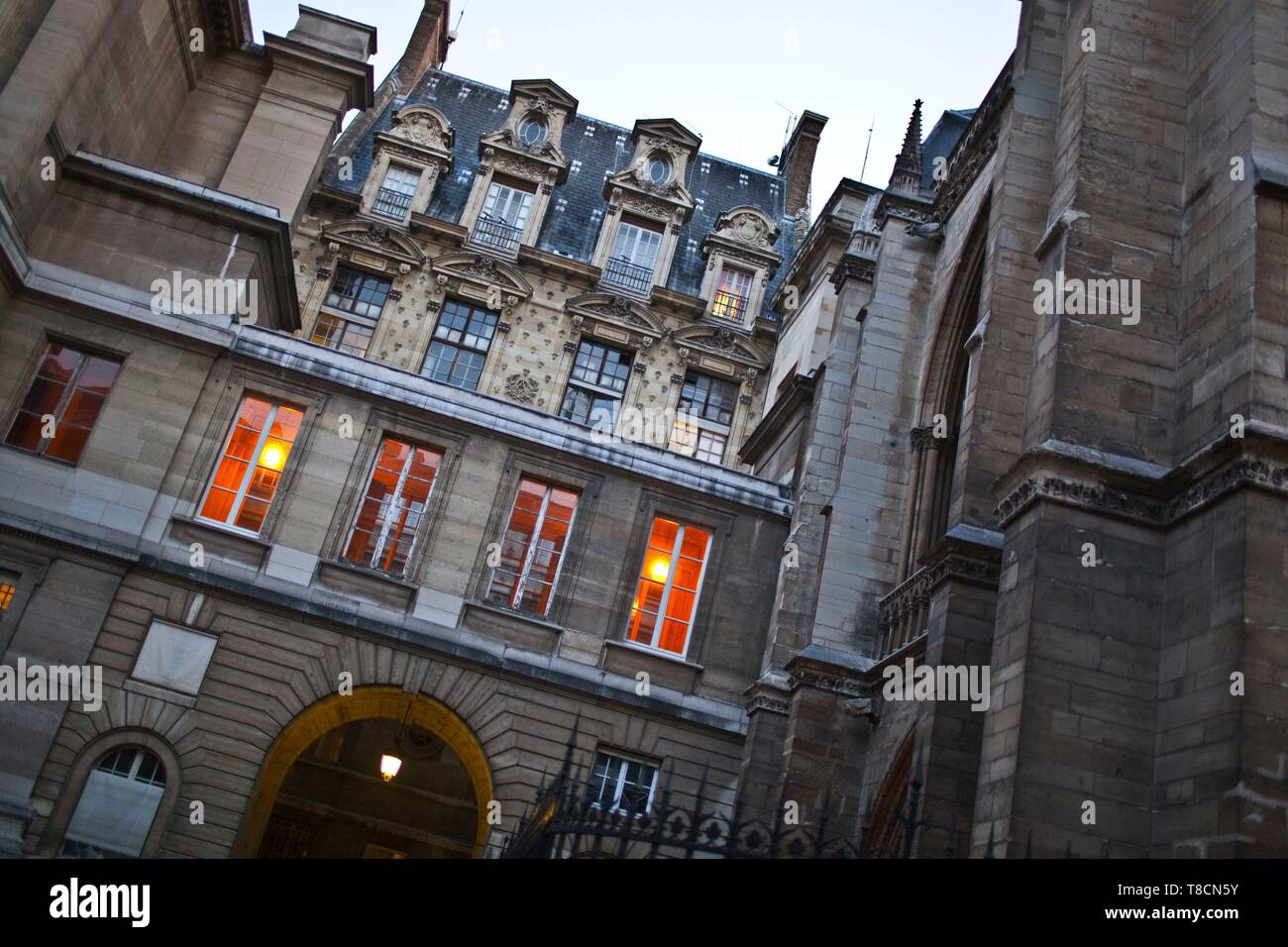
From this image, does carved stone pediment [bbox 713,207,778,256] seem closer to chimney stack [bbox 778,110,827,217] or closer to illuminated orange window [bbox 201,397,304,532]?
chimney stack [bbox 778,110,827,217]

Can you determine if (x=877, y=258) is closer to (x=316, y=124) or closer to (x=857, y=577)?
(x=857, y=577)

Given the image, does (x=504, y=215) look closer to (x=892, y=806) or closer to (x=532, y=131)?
(x=532, y=131)

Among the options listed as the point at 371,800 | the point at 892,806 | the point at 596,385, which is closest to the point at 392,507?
the point at 371,800

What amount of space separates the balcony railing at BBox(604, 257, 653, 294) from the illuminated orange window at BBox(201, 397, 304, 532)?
14.2 meters

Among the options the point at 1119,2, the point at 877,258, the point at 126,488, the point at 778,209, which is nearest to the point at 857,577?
the point at 877,258

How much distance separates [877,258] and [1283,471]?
38.0ft

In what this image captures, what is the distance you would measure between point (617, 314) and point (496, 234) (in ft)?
13.7

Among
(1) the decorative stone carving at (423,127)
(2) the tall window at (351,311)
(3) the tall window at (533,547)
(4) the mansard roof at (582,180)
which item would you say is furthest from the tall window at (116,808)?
(1) the decorative stone carving at (423,127)

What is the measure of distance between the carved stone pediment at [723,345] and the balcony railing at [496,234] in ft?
17.2

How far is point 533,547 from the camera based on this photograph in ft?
A: 69.2

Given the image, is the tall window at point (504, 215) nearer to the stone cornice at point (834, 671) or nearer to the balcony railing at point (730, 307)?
the balcony railing at point (730, 307)

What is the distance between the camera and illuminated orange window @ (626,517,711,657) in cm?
2119

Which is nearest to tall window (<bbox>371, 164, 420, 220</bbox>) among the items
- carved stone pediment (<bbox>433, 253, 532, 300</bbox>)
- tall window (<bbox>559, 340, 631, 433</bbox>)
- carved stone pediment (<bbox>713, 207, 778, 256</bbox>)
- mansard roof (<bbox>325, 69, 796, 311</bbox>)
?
mansard roof (<bbox>325, 69, 796, 311</bbox>)

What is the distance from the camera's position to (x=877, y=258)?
20.2 m
